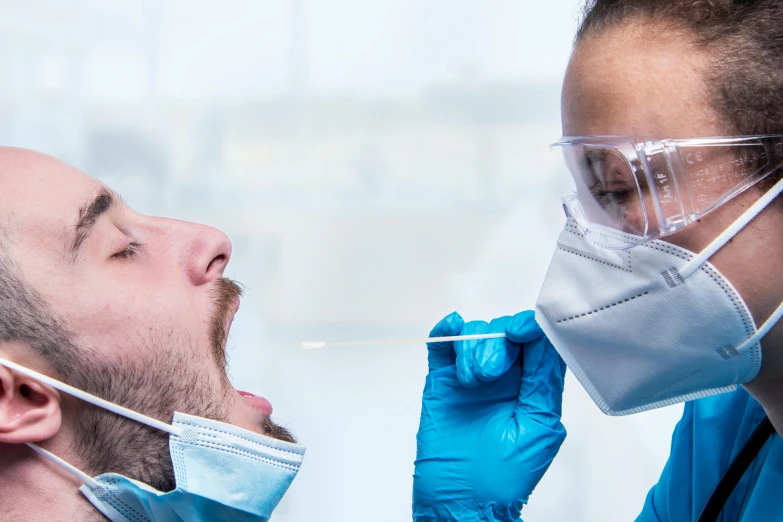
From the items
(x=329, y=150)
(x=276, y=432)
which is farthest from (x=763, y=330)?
(x=329, y=150)

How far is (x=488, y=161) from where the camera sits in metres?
2.10

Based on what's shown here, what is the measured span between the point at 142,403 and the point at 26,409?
18 centimetres

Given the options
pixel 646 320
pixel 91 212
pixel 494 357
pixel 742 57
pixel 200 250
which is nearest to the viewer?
pixel 742 57

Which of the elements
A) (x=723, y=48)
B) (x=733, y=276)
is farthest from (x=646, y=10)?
(x=733, y=276)

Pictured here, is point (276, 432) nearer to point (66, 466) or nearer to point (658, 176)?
point (66, 466)

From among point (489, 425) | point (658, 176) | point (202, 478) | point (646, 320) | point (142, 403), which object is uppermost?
point (658, 176)

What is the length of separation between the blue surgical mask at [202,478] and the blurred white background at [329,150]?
2.31ft

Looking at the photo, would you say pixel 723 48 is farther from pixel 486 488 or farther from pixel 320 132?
pixel 320 132

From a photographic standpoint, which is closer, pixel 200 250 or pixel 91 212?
pixel 91 212

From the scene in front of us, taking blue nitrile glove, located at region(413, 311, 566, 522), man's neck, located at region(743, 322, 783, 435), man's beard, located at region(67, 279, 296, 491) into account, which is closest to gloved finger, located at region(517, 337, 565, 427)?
blue nitrile glove, located at region(413, 311, 566, 522)

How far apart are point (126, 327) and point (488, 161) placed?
4.00 ft

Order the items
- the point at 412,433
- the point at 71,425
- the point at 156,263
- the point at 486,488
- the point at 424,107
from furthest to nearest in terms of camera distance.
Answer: the point at 424,107
the point at 412,433
the point at 486,488
the point at 156,263
the point at 71,425

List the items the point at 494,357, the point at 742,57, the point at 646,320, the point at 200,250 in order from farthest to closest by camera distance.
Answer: the point at 494,357, the point at 200,250, the point at 646,320, the point at 742,57

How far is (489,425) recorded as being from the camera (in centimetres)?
166
